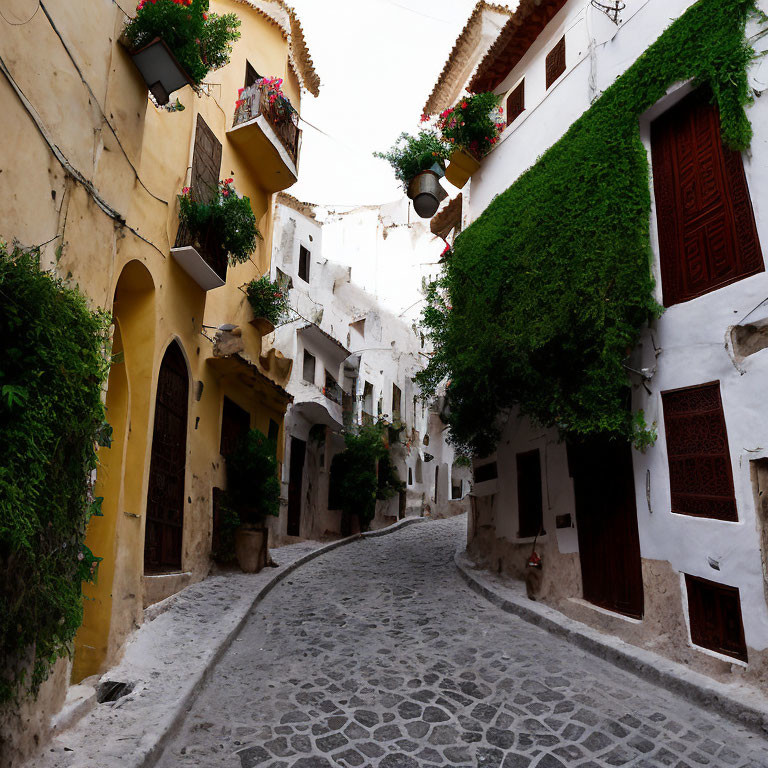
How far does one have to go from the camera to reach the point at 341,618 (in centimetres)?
822

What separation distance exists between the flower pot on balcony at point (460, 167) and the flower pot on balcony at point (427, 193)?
707mm

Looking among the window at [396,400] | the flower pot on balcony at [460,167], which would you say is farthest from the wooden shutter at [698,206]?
the window at [396,400]

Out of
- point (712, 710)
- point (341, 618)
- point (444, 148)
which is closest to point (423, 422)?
point (444, 148)

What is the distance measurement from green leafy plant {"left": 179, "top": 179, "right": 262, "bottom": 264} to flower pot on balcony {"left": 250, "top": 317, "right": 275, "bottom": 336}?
2.87 meters

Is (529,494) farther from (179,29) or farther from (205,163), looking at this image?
(179,29)

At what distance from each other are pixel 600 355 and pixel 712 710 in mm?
3638

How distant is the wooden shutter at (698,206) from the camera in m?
6.27

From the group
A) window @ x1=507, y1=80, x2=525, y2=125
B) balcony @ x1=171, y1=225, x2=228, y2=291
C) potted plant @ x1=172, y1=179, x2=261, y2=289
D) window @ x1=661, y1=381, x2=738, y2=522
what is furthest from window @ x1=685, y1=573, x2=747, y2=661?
window @ x1=507, y1=80, x2=525, y2=125

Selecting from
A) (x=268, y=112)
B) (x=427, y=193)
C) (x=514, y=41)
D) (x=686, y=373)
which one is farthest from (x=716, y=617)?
(x=268, y=112)

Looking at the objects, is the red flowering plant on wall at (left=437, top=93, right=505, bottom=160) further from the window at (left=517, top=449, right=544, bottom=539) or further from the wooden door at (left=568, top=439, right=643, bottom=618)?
the wooden door at (left=568, top=439, right=643, bottom=618)

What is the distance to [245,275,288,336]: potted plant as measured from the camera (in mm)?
12906

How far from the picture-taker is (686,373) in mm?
6578

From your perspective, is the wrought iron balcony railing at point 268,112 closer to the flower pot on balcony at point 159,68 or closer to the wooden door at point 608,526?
the flower pot on balcony at point 159,68

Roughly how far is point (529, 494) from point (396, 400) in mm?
24097
